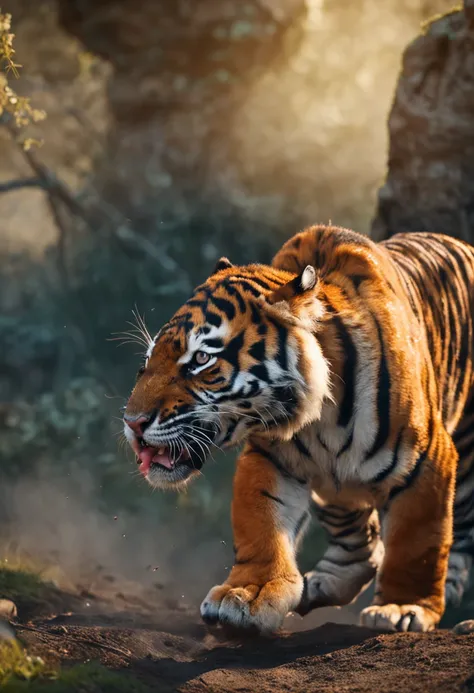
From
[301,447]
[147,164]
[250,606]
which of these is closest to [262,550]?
[250,606]

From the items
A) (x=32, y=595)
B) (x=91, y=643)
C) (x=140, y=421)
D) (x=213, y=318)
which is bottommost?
(x=32, y=595)

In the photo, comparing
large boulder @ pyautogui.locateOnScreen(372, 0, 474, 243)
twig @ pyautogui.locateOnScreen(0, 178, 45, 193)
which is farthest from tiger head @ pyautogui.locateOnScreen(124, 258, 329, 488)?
twig @ pyautogui.locateOnScreen(0, 178, 45, 193)

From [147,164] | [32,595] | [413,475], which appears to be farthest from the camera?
[147,164]

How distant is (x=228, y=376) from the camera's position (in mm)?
3133

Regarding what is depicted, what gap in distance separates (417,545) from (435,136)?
9.05 feet

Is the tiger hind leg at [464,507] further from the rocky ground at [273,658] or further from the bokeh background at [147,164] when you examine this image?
the bokeh background at [147,164]

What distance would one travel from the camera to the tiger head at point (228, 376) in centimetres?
307

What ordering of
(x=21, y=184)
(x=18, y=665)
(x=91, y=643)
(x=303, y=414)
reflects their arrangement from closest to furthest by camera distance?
(x=18, y=665), (x=91, y=643), (x=303, y=414), (x=21, y=184)

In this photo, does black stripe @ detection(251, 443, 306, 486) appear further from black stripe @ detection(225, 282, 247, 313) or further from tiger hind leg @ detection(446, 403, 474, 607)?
tiger hind leg @ detection(446, 403, 474, 607)

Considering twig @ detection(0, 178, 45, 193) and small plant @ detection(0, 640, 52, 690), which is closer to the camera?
small plant @ detection(0, 640, 52, 690)

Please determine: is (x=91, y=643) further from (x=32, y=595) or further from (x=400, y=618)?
(x=32, y=595)

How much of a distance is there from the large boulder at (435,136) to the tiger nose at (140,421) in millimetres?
2916

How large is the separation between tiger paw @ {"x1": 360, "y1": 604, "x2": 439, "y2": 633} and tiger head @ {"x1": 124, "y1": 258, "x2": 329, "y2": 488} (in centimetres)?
72

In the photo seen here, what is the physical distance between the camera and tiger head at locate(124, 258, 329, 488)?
3074 millimetres
